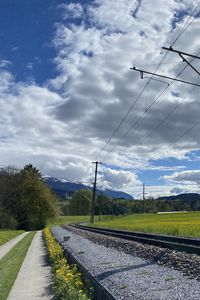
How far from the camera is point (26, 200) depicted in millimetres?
90250

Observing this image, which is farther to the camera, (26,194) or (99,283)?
(26,194)

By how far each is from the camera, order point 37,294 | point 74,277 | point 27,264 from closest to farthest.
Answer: point 74,277
point 37,294
point 27,264

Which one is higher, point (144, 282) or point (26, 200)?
point (26, 200)

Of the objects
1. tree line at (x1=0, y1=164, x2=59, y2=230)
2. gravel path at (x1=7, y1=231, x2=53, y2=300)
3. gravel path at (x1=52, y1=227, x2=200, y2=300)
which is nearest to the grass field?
gravel path at (x1=7, y1=231, x2=53, y2=300)

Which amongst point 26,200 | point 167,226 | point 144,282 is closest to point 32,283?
point 144,282

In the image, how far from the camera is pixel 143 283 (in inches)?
398

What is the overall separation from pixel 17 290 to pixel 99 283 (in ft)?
20.5

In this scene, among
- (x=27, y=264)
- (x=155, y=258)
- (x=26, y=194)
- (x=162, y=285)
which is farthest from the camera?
(x=26, y=194)

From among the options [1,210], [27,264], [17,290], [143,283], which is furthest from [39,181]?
[143,283]

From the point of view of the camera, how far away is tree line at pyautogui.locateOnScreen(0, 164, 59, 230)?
298 feet

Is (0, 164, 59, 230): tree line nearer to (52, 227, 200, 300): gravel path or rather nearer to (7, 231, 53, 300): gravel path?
(7, 231, 53, 300): gravel path

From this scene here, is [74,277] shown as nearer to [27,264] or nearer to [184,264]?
[184,264]

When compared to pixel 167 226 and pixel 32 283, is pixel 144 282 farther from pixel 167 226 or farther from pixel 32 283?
pixel 167 226

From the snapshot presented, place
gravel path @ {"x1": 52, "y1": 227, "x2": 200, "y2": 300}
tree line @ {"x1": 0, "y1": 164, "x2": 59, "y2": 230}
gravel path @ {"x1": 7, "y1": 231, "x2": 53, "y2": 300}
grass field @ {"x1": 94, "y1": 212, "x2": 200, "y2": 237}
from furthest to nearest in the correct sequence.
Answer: tree line @ {"x1": 0, "y1": 164, "x2": 59, "y2": 230}, grass field @ {"x1": 94, "y1": 212, "x2": 200, "y2": 237}, gravel path @ {"x1": 7, "y1": 231, "x2": 53, "y2": 300}, gravel path @ {"x1": 52, "y1": 227, "x2": 200, "y2": 300}
